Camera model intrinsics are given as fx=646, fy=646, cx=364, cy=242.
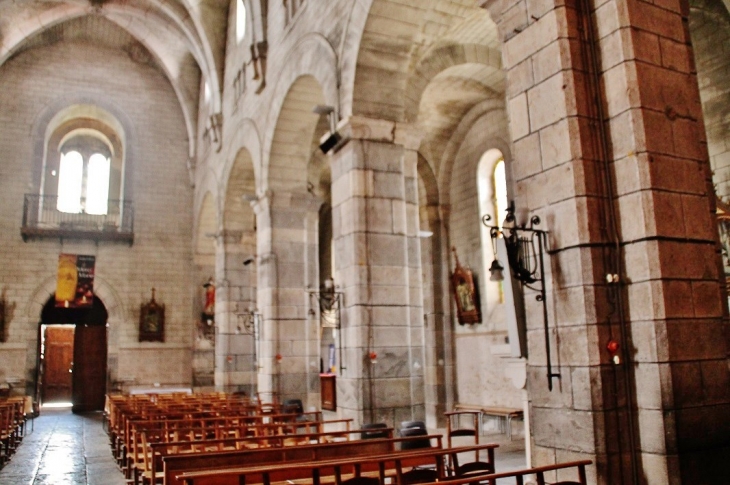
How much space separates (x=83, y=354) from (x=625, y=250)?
18954mm

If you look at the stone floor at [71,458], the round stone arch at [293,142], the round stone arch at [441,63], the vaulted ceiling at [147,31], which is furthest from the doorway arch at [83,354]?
the round stone arch at [441,63]

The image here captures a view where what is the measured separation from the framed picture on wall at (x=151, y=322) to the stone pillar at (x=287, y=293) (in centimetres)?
821

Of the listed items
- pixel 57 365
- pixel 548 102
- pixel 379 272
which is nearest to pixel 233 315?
pixel 379 272

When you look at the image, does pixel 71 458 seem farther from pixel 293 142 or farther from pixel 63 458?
pixel 293 142

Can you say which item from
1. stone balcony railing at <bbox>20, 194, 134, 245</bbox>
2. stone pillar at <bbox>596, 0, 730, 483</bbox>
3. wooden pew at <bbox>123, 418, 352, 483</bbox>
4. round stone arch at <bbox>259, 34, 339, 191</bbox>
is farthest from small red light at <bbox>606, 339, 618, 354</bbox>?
stone balcony railing at <bbox>20, 194, 134, 245</bbox>

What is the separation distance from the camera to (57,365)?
21.9 meters

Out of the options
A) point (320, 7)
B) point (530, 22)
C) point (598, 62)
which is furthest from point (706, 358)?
point (320, 7)

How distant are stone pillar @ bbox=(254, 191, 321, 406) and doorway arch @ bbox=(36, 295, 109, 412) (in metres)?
9.70

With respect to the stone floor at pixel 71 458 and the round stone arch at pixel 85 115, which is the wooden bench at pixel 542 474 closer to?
the stone floor at pixel 71 458

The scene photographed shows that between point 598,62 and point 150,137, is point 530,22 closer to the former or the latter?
point 598,62

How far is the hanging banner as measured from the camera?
18062mm

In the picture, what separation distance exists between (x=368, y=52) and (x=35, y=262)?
47.0ft

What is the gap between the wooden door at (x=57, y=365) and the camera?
2164 cm

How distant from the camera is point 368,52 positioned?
28.8 ft
